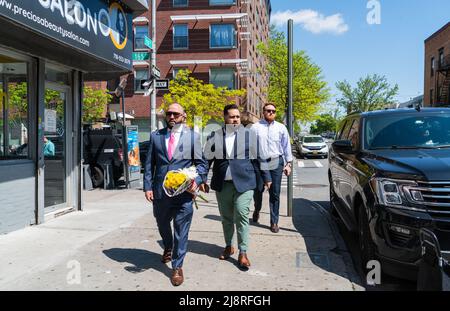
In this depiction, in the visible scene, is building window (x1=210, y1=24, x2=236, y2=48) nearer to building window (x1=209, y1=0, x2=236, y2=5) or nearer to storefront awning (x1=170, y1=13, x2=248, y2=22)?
storefront awning (x1=170, y1=13, x2=248, y2=22)

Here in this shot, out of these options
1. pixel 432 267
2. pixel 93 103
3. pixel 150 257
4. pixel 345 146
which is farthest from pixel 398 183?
pixel 93 103

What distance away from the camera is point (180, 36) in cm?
3231

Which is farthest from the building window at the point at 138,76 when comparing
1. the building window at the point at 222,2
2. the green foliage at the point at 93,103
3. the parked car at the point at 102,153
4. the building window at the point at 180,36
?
the parked car at the point at 102,153

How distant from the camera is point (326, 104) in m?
39.2

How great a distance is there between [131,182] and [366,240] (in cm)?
876

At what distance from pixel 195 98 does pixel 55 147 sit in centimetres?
1678

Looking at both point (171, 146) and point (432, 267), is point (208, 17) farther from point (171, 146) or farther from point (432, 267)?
point (432, 267)

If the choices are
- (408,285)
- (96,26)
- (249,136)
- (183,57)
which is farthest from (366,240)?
(183,57)

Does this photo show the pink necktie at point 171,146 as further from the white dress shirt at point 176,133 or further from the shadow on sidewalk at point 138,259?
the shadow on sidewalk at point 138,259

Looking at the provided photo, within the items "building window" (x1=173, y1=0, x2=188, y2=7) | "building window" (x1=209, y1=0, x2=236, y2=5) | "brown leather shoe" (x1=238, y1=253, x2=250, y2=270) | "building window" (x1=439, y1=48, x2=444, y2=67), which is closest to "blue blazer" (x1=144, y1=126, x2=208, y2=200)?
"brown leather shoe" (x1=238, y1=253, x2=250, y2=270)

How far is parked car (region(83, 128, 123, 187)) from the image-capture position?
1220 cm

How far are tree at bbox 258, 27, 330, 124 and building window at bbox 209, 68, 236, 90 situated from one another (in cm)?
481

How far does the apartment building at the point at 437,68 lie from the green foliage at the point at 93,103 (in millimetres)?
27454

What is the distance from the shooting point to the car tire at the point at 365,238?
4.13m
